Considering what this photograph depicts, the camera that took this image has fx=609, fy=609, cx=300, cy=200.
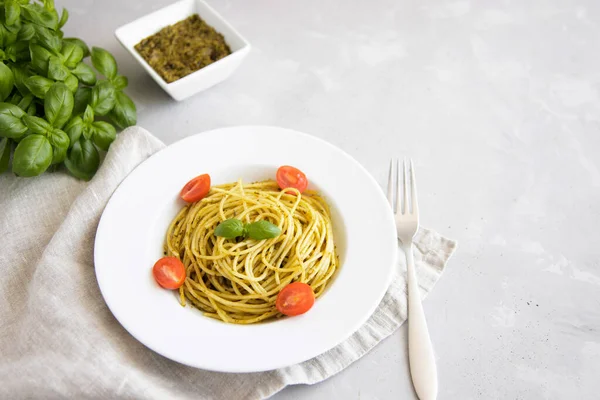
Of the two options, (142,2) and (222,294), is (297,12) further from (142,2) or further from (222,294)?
(222,294)

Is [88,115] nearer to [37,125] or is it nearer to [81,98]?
[81,98]

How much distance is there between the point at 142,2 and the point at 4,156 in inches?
75.0

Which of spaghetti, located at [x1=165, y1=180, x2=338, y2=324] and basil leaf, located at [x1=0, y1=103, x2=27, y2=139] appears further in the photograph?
basil leaf, located at [x1=0, y1=103, x2=27, y2=139]

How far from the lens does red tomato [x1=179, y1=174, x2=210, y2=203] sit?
320 centimetres

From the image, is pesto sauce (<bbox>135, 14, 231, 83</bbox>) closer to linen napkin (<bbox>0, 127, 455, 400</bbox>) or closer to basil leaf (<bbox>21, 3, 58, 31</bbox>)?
basil leaf (<bbox>21, 3, 58, 31</bbox>)

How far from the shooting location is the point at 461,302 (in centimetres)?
310

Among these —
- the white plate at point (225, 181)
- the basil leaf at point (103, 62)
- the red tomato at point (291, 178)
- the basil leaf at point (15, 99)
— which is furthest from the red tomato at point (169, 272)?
the basil leaf at point (103, 62)

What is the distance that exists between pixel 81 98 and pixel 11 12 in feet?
1.85

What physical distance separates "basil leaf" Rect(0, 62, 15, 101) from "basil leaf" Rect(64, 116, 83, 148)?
34 cm

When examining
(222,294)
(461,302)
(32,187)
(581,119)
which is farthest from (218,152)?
(581,119)

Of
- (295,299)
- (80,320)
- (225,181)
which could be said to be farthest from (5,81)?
(295,299)

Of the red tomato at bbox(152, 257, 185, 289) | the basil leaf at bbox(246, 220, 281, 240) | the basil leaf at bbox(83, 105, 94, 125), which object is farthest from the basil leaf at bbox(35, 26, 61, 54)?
the basil leaf at bbox(246, 220, 281, 240)

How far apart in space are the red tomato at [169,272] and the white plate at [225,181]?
36 mm

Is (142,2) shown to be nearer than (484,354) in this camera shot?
No
